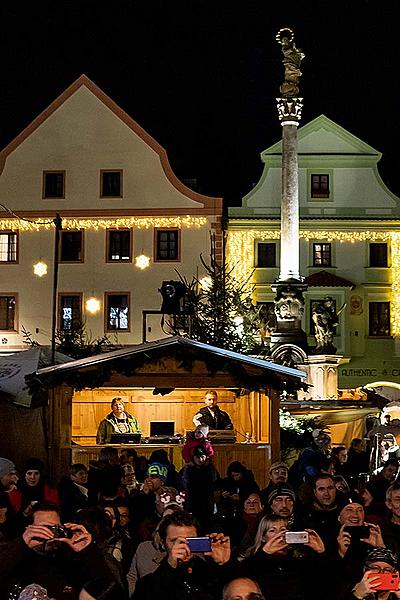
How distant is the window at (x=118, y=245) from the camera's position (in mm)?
45281

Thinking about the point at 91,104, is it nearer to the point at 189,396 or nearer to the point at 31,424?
the point at 189,396

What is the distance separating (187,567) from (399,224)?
4048cm

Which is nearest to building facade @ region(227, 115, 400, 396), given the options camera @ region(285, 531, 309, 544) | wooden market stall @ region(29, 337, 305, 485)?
wooden market stall @ region(29, 337, 305, 485)

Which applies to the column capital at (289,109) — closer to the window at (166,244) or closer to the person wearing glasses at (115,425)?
the window at (166,244)

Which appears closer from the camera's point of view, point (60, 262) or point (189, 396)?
point (189, 396)

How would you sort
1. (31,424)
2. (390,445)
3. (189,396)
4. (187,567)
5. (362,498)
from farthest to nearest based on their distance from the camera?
(189,396)
(390,445)
(31,424)
(362,498)
(187,567)

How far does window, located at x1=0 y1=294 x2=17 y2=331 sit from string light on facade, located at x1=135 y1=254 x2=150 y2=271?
181 inches

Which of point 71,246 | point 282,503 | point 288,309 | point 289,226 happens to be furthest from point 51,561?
point 71,246

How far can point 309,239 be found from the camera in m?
46.1

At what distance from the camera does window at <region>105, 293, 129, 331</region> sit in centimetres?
4475

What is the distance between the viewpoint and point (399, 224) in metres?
46.0

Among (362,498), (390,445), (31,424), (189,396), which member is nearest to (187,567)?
(362,498)

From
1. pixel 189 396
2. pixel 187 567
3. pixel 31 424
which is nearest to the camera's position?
pixel 187 567

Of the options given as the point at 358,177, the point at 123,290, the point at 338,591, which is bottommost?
the point at 338,591
